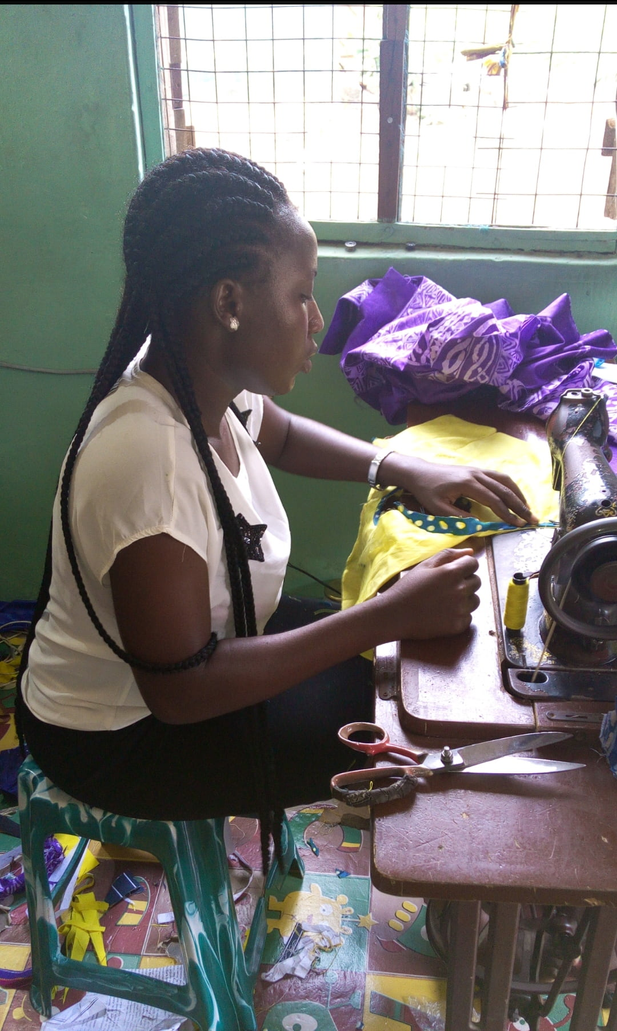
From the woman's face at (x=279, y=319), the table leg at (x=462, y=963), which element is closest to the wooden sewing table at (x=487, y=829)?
the table leg at (x=462, y=963)

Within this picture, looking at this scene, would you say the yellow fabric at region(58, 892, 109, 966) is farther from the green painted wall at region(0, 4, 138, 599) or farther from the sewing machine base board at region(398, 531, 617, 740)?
the green painted wall at region(0, 4, 138, 599)

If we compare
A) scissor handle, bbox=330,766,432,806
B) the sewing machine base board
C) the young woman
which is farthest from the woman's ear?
scissor handle, bbox=330,766,432,806

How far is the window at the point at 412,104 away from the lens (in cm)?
211

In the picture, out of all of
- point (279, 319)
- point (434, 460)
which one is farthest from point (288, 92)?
point (279, 319)

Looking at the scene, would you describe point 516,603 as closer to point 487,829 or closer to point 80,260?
point 487,829

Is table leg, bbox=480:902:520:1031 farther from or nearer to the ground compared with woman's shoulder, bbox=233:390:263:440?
nearer to the ground

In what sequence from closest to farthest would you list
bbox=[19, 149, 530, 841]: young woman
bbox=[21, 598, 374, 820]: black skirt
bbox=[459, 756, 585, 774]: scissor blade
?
bbox=[459, 756, 585, 774]: scissor blade < bbox=[19, 149, 530, 841]: young woman < bbox=[21, 598, 374, 820]: black skirt

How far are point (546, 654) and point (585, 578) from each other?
0.43 feet

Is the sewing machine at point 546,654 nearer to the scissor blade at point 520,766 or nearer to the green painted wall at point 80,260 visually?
the scissor blade at point 520,766

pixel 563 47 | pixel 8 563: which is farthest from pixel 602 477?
pixel 8 563

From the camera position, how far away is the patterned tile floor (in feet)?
5.18

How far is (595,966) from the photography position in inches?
35.8

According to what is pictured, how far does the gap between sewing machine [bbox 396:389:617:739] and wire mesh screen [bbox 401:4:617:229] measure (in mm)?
1429

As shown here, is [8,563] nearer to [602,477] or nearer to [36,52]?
[36,52]
